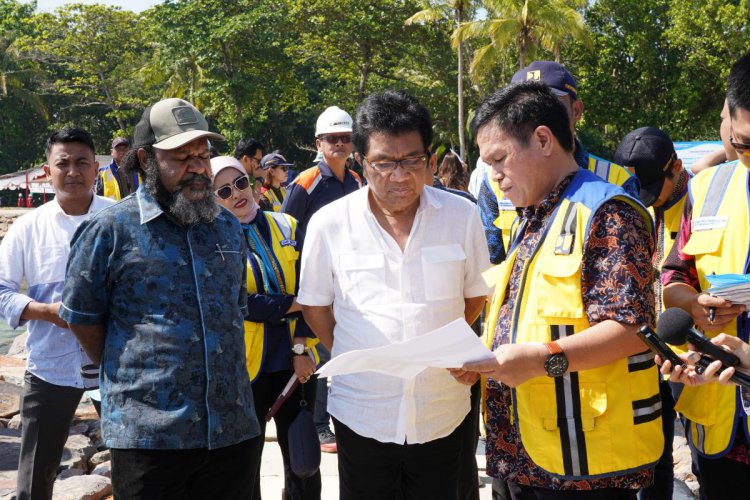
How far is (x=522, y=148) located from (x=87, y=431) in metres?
5.46

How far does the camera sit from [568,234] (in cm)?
234

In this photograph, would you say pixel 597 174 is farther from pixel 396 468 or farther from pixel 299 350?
pixel 299 350

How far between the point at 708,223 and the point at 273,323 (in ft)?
7.05

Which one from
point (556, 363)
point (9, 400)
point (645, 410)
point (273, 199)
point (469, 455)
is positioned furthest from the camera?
point (273, 199)

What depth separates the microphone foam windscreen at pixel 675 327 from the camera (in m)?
2.01

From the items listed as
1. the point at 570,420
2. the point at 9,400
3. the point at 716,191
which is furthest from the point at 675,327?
the point at 9,400

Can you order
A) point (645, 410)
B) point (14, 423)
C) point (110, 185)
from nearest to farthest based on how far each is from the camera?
point (645, 410), point (14, 423), point (110, 185)

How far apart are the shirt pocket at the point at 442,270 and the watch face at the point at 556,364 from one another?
0.68 metres

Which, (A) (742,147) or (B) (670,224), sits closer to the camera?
(A) (742,147)

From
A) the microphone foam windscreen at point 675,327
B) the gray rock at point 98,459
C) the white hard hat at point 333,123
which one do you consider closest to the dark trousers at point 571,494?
the microphone foam windscreen at point 675,327

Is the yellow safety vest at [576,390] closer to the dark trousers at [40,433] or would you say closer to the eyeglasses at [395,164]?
the eyeglasses at [395,164]

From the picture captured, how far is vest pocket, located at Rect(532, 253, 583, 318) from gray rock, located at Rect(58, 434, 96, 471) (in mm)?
4418

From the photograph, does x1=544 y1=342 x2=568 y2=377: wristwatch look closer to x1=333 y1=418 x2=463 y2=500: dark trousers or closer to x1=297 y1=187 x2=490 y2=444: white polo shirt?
x1=297 y1=187 x2=490 y2=444: white polo shirt

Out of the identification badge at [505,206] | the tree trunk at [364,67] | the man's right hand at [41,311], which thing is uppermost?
the tree trunk at [364,67]
